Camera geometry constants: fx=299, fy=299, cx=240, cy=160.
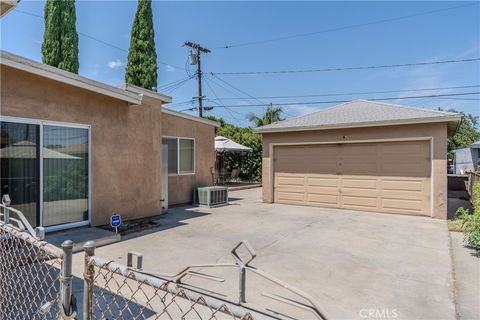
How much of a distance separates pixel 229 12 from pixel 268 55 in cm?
738

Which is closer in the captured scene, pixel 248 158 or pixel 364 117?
pixel 364 117

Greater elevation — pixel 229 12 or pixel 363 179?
pixel 229 12

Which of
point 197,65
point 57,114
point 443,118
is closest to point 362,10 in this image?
point 443,118

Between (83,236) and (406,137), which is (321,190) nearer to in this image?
(406,137)

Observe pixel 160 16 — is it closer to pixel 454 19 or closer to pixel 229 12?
pixel 229 12

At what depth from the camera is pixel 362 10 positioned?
48.3 feet

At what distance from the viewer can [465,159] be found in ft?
85.6

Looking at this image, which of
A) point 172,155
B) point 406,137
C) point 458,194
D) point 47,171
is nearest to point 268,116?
point 458,194

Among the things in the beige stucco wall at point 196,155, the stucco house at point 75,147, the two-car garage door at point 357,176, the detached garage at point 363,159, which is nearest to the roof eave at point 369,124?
the detached garage at point 363,159

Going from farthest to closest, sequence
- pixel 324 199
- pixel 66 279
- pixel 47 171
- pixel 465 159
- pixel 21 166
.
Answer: pixel 465 159
pixel 324 199
pixel 47 171
pixel 21 166
pixel 66 279

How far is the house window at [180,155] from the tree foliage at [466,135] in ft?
95.9

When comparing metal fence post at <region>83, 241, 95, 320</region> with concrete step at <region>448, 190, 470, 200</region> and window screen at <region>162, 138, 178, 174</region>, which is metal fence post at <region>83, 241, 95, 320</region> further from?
concrete step at <region>448, 190, 470, 200</region>

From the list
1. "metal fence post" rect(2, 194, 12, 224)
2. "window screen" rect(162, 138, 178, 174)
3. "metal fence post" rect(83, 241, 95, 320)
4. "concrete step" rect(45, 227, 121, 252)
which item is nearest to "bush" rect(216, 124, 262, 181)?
"window screen" rect(162, 138, 178, 174)

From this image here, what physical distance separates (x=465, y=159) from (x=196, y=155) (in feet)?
84.4
